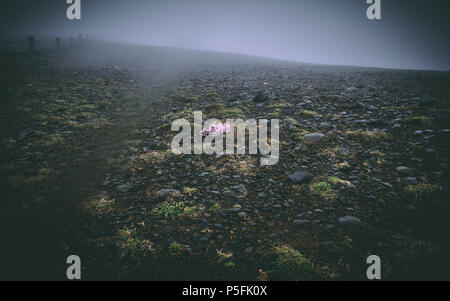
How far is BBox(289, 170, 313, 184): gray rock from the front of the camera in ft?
18.7

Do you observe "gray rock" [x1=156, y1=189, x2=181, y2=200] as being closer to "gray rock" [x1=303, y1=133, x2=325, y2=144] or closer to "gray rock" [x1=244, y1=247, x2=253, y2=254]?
"gray rock" [x1=244, y1=247, x2=253, y2=254]

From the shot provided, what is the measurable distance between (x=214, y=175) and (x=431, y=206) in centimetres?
518

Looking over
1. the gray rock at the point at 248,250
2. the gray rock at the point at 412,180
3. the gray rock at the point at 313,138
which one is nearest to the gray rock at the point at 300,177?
the gray rock at the point at 313,138

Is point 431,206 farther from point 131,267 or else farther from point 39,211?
point 39,211

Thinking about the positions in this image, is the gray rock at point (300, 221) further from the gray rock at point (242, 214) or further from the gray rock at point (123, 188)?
the gray rock at point (123, 188)

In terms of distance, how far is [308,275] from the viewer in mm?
3494

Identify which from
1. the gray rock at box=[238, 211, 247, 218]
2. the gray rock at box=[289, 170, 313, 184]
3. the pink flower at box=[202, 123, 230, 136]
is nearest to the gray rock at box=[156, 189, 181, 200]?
the gray rock at box=[238, 211, 247, 218]

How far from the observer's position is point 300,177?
18.9 feet

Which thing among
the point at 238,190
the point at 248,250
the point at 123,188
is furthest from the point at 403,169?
the point at 123,188

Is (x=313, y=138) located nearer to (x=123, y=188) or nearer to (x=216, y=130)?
(x=216, y=130)

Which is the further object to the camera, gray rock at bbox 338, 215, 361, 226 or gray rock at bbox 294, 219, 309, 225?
gray rock at bbox 294, 219, 309, 225

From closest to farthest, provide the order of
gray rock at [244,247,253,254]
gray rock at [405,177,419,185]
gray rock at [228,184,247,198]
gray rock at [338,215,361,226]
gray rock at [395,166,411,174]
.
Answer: gray rock at [244,247,253,254]
gray rock at [338,215,361,226]
gray rock at [405,177,419,185]
gray rock at [228,184,247,198]
gray rock at [395,166,411,174]

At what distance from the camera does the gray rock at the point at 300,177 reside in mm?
5699
